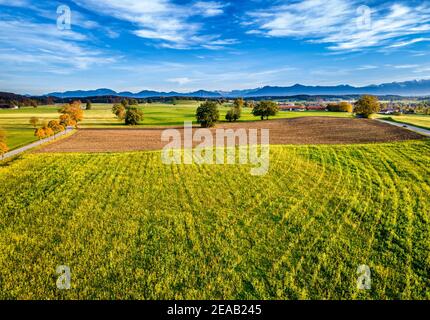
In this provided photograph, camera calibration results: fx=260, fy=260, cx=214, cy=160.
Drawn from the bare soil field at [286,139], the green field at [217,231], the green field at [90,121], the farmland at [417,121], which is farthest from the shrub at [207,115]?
the green field at [217,231]

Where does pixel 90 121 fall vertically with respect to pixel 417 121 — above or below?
above

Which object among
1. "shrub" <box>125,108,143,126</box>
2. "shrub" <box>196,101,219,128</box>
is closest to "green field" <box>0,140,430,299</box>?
"shrub" <box>196,101,219,128</box>

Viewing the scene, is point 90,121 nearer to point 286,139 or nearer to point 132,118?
point 132,118

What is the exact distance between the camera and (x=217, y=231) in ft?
60.3

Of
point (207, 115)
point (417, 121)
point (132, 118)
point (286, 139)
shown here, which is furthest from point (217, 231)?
point (132, 118)

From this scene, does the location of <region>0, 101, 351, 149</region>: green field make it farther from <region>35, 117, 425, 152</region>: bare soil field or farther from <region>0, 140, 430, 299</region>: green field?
<region>0, 140, 430, 299</region>: green field

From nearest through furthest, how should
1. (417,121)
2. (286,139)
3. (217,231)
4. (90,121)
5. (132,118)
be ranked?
(217,231) < (286,139) < (417,121) < (132,118) < (90,121)

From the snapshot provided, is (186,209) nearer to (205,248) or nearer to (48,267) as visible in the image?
(205,248)

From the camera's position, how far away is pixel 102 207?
22.0m

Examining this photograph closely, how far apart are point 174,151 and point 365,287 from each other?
31.1 metres

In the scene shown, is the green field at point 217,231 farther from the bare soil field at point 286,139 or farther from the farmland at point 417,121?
the farmland at point 417,121

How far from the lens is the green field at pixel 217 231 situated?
13523 millimetres

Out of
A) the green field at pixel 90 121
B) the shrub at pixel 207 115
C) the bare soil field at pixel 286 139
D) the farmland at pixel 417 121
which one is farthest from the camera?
the shrub at pixel 207 115
